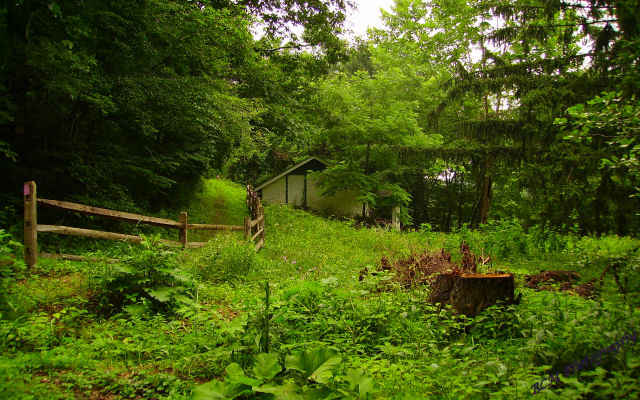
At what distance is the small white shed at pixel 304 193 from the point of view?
27.7 metres

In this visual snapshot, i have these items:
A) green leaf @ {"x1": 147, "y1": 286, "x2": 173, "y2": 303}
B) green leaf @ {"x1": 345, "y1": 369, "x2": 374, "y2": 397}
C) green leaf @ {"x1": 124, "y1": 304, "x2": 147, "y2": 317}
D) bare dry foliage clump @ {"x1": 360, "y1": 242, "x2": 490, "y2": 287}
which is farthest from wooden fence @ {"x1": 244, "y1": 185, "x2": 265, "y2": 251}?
green leaf @ {"x1": 345, "y1": 369, "x2": 374, "y2": 397}

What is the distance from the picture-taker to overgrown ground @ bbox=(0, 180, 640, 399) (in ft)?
7.89

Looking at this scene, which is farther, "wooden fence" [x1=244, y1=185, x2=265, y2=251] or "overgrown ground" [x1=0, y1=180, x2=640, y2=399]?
"wooden fence" [x1=244, y1=185, x2=265, y2=251]

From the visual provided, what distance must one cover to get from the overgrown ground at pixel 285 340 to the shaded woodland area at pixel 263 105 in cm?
284

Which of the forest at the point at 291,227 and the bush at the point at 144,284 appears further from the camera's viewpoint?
the bush at the point at 144,284

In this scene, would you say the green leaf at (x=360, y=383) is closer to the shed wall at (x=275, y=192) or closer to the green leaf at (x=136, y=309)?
the green leaf at (x=136, y=309)

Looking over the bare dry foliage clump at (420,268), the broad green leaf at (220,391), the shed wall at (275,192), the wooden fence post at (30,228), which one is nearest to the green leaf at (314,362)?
the broad green leaf at (220,391)

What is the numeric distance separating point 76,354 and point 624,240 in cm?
1306

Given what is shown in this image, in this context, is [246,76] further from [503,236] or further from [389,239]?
[503,236]

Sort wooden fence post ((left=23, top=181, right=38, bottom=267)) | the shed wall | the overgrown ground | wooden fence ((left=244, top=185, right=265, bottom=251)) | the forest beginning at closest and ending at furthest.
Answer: the overgrown ground → the forest → wooden fence post ((left=23, top=181, right=38, bottom=267)) → wooden fence ((left=244, top=185, right=265, bottom=251)) → the shed wall

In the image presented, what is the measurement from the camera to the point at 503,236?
35.8 ft

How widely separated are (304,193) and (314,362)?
25921 millimetres

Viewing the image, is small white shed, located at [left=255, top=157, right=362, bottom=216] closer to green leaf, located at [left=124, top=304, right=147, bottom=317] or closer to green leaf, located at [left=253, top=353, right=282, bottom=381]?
green leaf, located at [left=124, top=304, right=147, bottom=317]

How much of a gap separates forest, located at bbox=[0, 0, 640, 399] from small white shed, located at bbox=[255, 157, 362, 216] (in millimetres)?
3786
